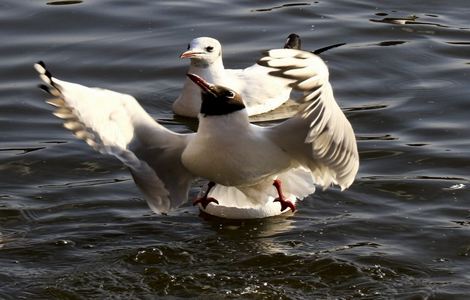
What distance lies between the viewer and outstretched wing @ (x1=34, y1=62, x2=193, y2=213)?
7.52 meters

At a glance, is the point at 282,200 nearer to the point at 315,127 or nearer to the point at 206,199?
the point at 206,199

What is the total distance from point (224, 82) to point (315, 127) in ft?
10.8

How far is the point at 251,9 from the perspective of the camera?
45.4ft

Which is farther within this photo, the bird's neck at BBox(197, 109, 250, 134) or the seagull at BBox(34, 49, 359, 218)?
the bird's neck at BBox(197, 109, 250, 134)

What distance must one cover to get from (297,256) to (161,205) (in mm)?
929

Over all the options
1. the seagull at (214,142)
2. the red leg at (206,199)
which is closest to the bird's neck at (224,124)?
the seagull at (214,142)

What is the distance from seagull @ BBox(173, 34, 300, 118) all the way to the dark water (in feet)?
0.76

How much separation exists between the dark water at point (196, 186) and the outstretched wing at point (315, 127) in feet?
1.87

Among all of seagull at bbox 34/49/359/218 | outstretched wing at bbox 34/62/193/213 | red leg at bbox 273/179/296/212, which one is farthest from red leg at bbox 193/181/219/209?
red leg at bbox 273/179/296/212

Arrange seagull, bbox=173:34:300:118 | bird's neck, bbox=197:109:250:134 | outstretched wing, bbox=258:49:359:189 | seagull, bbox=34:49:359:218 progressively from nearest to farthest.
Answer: outstretched wing, bbox=258:49:359:189 → seagull, bbox=34:49:359:218 → bird's neck, bbox=197:109:250:134 → seagull, bbox=173:34:300:118

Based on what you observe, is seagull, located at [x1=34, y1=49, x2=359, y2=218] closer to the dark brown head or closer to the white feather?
the dark brown head

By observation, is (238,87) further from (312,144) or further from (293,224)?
(312,144)

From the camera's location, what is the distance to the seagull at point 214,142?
7504 mm

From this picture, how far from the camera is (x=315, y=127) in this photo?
24.3 feet
